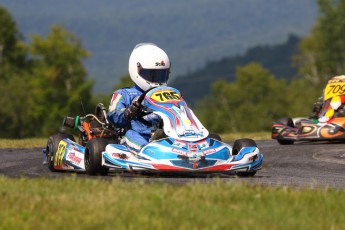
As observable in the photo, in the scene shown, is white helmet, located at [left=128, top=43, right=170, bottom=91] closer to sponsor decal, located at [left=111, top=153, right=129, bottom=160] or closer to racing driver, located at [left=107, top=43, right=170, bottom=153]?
racing driver, located at [left=107, top=43, right=170, bottom=153]

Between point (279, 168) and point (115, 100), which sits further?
point (279, 168)

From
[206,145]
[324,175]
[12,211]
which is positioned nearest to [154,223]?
[12,211]

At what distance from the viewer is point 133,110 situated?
14617 millimetres

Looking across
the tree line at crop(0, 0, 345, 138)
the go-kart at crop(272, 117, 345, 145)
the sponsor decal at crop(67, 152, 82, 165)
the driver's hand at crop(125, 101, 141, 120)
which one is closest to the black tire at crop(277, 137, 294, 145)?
the go-kart at crop(272, 117, 345, 145)

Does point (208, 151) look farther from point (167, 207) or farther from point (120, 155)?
point (167, 207)

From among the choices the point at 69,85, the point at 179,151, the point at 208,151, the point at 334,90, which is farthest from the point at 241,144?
the point at 69,85

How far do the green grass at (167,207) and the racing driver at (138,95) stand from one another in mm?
3722

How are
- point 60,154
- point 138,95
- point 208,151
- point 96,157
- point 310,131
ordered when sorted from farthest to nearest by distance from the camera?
point 310,131 → point 60,154 → point 138,95 → point 96,157 → point 208,151

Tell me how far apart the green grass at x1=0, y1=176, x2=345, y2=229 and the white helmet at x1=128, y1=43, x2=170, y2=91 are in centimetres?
468

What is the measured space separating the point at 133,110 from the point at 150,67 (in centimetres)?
110

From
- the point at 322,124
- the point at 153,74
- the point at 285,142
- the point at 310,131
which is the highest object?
the point at 153,74

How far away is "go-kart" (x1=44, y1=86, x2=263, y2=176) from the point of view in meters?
13.6

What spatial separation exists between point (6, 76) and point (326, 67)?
28770 millimetres

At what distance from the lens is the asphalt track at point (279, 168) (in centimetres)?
1327
